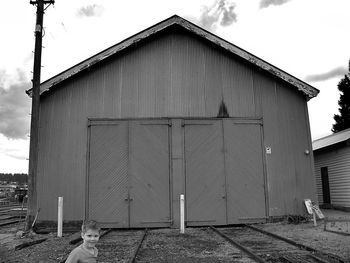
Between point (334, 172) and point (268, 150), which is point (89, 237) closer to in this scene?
point (268, 150)

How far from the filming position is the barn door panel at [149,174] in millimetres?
12109

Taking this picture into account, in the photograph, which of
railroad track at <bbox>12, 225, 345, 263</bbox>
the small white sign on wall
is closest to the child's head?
railroad track at <bbox>12, 225, 345, 263</bbox>

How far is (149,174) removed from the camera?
40.4ft

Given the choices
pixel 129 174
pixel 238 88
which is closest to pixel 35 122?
pixel 129 174

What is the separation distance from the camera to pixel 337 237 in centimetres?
916

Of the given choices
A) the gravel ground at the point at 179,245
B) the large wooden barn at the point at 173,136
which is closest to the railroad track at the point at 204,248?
the gravel ground at the point at 179,245

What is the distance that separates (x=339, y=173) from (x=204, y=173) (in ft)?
32.6

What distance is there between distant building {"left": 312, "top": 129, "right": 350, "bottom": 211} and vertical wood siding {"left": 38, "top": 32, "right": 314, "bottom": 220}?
595 centimetres

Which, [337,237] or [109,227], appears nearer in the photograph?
[337,237]

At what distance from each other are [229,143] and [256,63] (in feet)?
10.0

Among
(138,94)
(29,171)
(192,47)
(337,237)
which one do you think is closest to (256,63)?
(192,47)

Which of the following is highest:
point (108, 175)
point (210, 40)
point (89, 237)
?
point (210, 40)

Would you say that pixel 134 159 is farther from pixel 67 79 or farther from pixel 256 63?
pixel 256 63

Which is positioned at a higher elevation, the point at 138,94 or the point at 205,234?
the point at 138,94
